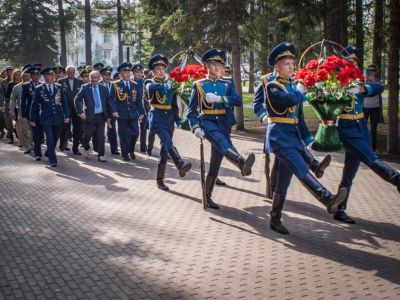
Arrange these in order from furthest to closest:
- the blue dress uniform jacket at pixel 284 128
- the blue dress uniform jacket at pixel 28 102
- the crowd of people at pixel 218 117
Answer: the blue dress uniform jacket at pixel 28 102 → the crowd of people at pixel 218 117 → the blue dress uniform jacket at pixel 284 128

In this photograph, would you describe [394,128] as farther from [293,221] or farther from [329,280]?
[329,280]

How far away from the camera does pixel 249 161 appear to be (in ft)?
23.5

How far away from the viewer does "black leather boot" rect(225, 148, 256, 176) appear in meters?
7.16

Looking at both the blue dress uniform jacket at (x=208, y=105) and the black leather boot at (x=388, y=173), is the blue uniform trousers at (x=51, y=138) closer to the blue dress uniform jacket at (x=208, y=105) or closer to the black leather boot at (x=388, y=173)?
the blue dress uniform jacket at (x=208, y=105)

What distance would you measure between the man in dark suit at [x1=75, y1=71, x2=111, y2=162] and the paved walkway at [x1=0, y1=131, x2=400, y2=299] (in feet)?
8.96

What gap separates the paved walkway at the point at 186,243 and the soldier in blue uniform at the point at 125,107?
8.79 feet

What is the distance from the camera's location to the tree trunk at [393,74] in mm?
12875

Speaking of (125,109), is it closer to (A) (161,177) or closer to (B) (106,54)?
(A) (161,177)

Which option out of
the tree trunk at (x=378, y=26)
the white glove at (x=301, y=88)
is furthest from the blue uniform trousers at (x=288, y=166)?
the tree trunk at (x=378, y=26)

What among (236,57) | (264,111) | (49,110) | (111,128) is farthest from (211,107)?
(236,57)

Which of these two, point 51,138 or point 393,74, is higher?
point 393,74

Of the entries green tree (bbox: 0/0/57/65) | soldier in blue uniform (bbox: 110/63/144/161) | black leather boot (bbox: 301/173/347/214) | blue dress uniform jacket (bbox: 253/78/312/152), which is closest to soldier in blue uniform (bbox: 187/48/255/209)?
blue dress uniform jacket (bbox: 253/78/312/152)

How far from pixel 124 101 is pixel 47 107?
78.2 inches

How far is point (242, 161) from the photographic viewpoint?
7316 mm
